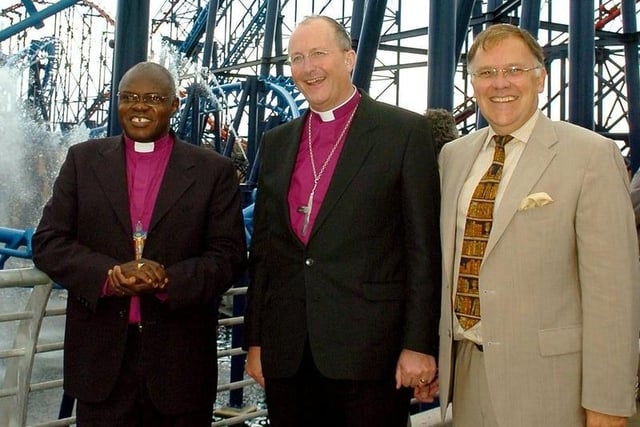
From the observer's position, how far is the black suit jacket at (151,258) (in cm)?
175

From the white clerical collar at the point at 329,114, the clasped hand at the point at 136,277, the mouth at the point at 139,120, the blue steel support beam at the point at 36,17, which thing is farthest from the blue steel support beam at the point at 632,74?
the clasped hand at the point at 136,277

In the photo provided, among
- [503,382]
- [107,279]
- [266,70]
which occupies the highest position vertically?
[266,70]

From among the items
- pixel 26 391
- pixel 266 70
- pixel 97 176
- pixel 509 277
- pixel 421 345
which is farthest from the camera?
pixel 266 70

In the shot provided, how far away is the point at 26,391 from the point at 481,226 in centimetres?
139

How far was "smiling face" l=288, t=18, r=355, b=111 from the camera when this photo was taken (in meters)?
1.81

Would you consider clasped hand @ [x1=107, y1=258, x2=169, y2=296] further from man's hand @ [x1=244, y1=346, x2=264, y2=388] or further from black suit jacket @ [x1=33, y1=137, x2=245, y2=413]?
man's hand @ [x1=244, y1=346, x2=264, y2=388]

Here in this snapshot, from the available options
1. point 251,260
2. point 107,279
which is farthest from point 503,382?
point 107,279

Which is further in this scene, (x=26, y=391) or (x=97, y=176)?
(x=26, y=391)

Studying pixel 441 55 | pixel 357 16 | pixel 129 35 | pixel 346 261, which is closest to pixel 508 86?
pixel 346 261

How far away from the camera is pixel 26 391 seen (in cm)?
209

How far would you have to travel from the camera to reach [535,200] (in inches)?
59.8

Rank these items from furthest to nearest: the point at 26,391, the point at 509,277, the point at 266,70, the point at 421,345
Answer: the point at 266,70 < the point at 26,391 < the point at 421,345 < the point at 509,277

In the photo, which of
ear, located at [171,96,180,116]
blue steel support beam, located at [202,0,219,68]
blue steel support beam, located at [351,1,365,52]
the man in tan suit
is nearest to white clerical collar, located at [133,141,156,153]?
ear, located at [171,96,180,116]

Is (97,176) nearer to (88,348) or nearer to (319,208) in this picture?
(88,348)
